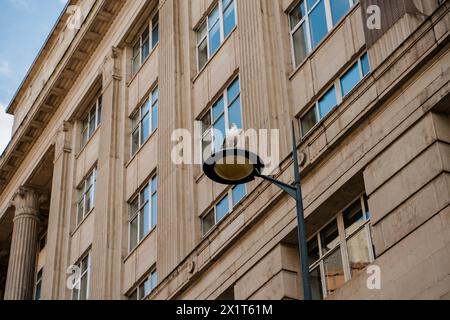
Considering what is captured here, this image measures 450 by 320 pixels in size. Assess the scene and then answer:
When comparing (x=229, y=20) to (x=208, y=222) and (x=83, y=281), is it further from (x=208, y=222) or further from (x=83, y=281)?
(x=83, y=281)

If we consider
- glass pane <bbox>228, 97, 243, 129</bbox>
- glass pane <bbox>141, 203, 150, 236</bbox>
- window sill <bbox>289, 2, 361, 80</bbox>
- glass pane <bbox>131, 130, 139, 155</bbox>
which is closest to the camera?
window sill <bbox>289, 2, 361, 80</bbox>

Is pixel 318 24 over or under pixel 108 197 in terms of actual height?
under

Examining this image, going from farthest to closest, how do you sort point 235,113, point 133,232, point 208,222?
point 133,232 < point 208,222 < point 235,113

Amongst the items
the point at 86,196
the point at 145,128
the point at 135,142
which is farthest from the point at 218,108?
the point at 86,196

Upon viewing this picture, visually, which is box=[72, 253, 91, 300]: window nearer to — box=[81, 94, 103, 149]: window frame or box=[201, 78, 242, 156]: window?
box=[81, 94, 103, 149]: window frame

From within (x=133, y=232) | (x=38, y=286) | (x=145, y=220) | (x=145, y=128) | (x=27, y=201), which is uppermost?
(x=27, y=201)

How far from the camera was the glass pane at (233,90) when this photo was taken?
26.8 m

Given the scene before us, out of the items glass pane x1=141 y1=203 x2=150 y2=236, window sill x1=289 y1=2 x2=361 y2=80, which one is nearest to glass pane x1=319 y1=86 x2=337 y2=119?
window sill x1=289 y1=2 x2=361 y2=80

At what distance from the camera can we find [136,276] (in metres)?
30.0

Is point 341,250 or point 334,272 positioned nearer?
point 341,250

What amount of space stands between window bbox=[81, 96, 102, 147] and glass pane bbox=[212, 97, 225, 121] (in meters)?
11.7

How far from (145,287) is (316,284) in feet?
32.6

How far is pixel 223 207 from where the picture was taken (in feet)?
84.8

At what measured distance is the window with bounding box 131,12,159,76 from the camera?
116ft
